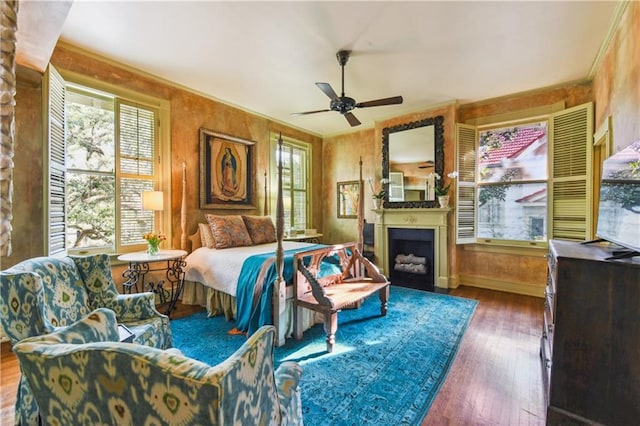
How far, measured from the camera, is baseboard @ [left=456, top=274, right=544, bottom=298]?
389cm

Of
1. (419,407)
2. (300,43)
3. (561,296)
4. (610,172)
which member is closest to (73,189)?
(300,43)

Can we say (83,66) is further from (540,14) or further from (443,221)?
(443,221)

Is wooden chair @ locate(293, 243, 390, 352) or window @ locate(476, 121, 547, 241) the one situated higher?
window @ locate(476, 121, 547, 241)

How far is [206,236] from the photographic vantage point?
147 inches

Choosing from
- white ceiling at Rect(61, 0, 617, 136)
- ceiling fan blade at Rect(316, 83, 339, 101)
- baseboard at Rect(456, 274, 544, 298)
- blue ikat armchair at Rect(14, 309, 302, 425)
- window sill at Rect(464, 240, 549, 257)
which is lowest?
baseboard at Rect(456, 274, 544, 298)

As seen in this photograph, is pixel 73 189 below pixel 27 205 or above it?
above

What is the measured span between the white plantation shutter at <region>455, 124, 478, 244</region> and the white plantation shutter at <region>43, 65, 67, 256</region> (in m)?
4.95

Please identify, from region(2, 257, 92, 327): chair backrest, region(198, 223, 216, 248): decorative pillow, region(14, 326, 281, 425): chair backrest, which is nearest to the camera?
region(14, 326, 281, 425): chair backrest

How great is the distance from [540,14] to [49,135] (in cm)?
449

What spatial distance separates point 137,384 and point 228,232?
3220 mm

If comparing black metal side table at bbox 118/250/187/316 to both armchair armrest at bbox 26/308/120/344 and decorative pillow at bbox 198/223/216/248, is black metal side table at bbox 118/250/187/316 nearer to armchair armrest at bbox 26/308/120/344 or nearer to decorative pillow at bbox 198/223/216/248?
decorative pillow at bbox 198/223/216/248

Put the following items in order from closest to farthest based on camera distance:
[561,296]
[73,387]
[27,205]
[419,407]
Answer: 1. [73,387]
2. [561,296]
3. [419,407]
4. [27,205]

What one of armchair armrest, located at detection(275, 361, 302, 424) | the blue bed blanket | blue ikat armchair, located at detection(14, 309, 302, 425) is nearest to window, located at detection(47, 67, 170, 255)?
the blue bed blanket

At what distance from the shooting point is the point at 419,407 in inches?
67.0
